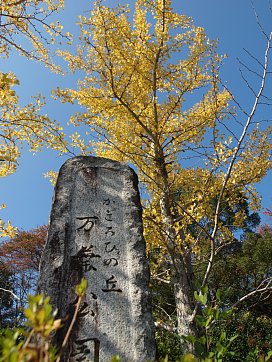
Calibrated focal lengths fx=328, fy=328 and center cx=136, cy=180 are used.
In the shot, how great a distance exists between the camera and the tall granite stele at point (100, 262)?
2109 millimetres

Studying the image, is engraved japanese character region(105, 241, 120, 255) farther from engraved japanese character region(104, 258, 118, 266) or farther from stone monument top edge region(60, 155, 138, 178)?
stone monument top edge region(60, 155, 138, 178)

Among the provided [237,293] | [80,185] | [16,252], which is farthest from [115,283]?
[16,252]

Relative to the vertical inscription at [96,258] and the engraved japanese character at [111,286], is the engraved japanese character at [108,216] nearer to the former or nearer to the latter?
the vertical inscription at [96,258]

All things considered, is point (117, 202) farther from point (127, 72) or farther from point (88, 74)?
point (88, 74)

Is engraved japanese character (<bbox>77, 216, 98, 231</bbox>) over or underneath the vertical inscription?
over

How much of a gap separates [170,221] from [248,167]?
1354 mm

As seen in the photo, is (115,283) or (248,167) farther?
(248,167)

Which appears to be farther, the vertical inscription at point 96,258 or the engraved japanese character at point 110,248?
the engraved japanese character at point 110,248

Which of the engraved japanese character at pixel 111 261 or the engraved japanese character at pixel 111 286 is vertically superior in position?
the engraved japanese character at pixel 111 261

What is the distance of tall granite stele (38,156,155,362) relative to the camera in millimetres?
2109

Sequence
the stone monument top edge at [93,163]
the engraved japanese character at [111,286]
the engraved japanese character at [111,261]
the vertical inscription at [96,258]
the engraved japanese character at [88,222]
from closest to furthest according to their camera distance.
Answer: the vertical inscription at [96,258], the engraved japanese character at [111,286], the engraved japanese character at [111,261], the engraved japanese character at [88,222], the stone monument top edge at [93,163]

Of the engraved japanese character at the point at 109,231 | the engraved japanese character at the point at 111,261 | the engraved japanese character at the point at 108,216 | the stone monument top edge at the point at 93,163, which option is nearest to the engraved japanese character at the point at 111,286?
the engraved japanese character at the point at 111,261

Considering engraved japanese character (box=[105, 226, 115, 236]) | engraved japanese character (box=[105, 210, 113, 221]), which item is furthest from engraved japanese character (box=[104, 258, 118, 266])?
engraved japanese character (box=[105, 210, 113, 221])

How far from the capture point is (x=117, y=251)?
99.4 inches
